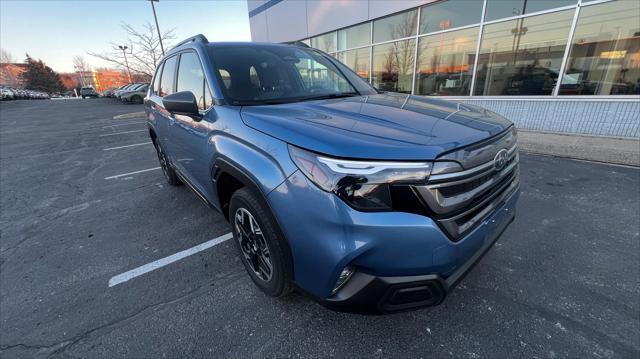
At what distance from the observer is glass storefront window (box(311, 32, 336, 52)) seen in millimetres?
13031

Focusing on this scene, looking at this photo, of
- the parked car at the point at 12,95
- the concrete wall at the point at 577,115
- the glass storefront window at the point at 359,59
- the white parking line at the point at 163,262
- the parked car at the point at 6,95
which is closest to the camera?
the white parking line at the point at 163,262

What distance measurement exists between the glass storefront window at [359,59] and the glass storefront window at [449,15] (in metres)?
2.75

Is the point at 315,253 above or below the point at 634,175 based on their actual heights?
above

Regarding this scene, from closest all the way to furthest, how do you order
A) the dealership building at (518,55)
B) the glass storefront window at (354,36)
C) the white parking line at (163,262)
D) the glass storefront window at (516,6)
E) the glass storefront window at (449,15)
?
the white parking line at (163,262)
the dealership building at (518,55)
the glass storefront window at (516,6)
the glass storefront window at (449,15)
the glass storefront window at (354,36)

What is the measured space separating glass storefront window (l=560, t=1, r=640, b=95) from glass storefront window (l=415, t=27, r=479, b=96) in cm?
242

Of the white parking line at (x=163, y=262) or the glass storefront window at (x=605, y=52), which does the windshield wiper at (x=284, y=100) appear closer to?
the white parking line at (x=163, y=262)

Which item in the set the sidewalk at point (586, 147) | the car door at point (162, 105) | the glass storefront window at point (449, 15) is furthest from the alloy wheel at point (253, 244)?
the glass storefront window at point (449, 15)

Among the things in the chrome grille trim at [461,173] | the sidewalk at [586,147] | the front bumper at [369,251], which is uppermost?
the chrome grille trim at [461,173]

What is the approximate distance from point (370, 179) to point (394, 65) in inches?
424

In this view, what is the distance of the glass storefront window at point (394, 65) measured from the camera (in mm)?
10242

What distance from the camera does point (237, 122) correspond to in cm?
194

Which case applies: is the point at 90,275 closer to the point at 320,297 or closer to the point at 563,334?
the point at 320,297

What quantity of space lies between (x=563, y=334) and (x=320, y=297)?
162 centimetres

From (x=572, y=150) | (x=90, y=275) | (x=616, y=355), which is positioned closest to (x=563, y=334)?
(x=616, y=355)
